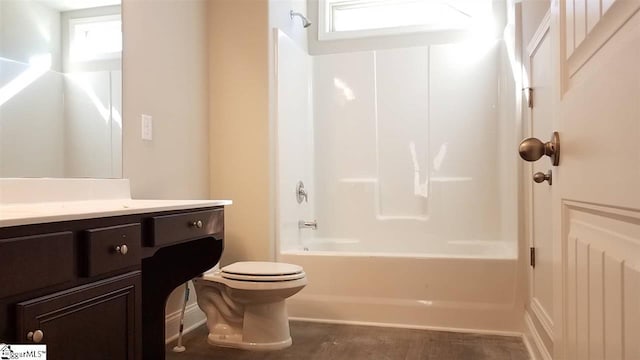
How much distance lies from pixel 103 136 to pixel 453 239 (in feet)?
7.95

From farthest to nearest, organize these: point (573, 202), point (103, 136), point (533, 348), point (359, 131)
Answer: point (359, 131) < point (533, 348) < point (103, 136) < point (573, 202)

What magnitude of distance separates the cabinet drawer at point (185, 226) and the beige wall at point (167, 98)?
18.6 inches

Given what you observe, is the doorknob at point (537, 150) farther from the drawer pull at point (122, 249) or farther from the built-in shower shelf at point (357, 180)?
the built-in shower shelf at point (357, 180)

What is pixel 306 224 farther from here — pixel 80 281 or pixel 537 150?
pixel 537 150

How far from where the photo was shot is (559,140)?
2.75ft

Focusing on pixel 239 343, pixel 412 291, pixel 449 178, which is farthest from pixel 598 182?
pixel 449 178

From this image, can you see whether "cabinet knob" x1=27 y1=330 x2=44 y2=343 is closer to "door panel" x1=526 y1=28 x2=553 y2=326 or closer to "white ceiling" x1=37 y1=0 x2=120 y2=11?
"white ceiling" x1=37 y1=0 x2=120 y2=11

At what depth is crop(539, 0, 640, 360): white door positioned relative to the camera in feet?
1.76

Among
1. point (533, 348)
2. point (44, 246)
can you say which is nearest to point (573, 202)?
point (44, 246)

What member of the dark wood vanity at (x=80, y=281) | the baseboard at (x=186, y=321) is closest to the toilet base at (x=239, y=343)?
the baseboard at (x=186, y=321)

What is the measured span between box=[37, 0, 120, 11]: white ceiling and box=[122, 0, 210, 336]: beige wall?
0.12 metres

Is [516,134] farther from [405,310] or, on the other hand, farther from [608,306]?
[608,306]

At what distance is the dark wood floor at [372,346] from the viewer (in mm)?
2225

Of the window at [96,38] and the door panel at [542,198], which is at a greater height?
the window at [96,38]
